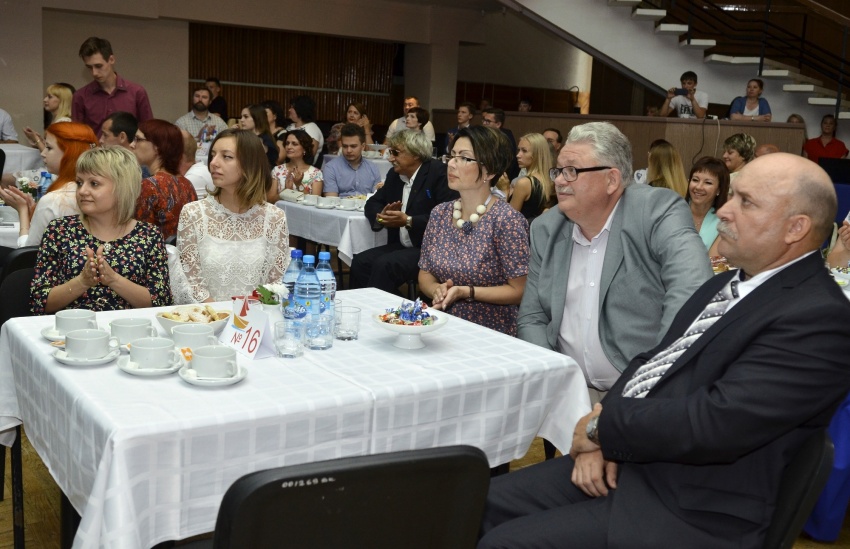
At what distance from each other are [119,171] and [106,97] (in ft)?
12.7

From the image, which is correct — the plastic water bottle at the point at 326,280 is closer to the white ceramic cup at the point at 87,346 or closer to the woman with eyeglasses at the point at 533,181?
the white ceramic cup at the point at 87,346

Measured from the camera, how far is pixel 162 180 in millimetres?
3799

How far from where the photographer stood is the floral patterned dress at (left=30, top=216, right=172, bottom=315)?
8.72 feet

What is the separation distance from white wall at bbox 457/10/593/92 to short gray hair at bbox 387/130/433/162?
38.0 ft

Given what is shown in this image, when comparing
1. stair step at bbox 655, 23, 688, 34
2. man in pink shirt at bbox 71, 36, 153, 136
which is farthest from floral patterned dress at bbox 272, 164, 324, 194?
stair step at bbox 655, 23, 688, 34

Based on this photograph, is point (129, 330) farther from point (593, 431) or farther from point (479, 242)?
point (479, 242)

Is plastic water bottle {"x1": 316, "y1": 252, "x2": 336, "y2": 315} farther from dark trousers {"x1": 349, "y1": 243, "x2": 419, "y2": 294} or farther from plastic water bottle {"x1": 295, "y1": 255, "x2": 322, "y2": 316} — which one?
dark trousers {"x1": 349, "y1": 243, "x2": 419, "y2": 294}

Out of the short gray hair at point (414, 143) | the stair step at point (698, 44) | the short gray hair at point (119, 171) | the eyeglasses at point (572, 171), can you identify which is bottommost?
the short gray hair at point (119, 171)

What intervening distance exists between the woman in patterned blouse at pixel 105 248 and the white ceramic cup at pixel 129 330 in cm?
57

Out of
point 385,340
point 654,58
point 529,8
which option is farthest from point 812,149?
point 385,340

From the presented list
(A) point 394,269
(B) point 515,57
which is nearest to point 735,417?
(A) point 394,269

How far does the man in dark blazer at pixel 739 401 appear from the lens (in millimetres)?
1509

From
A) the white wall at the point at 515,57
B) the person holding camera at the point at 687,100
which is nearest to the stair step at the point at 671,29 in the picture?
the person holding camera at the point at 687,100

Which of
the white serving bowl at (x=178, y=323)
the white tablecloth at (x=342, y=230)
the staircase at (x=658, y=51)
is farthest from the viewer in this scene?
the staircase at (x=658, y=51)
